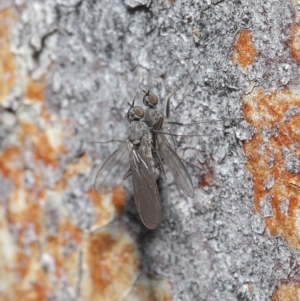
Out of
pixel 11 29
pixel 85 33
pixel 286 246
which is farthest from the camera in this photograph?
pixel 11 29

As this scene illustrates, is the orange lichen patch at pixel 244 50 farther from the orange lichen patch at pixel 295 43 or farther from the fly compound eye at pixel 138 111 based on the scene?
the fly compound eye at pixel 138 111

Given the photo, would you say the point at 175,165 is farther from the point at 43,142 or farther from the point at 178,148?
the point at 43,142

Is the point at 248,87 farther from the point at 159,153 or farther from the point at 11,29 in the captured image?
the point at 11,29

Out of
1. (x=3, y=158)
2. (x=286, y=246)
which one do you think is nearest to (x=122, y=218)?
(x=3, y=158)

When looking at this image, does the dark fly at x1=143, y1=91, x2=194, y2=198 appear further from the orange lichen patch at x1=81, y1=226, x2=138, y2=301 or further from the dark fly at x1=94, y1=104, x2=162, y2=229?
the orange lichen patch at x1=81, y1=226, x2=138, y2=301

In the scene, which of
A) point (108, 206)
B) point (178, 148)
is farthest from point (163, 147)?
point (108, 206)

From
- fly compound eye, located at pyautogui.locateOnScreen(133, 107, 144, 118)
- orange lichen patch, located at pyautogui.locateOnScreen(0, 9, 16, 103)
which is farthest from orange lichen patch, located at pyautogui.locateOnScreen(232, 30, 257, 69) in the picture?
orange lichen patch, located at pyautogui.locateOnScreen(0, 9, 16, 103)

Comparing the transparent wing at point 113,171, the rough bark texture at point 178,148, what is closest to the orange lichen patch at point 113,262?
the rough bark texture at point 178,148
